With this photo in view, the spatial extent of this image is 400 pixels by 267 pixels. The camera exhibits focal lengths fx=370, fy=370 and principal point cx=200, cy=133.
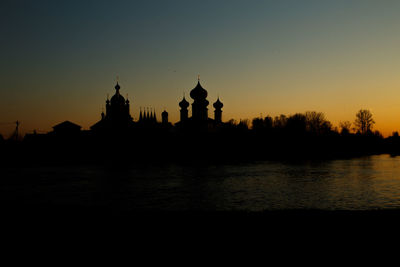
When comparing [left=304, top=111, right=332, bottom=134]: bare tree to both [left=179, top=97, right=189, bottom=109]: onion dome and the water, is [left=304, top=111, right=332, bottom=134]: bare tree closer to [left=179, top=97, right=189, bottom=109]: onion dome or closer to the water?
[left=179, top=97, right=189, bottom=109]: onion dome

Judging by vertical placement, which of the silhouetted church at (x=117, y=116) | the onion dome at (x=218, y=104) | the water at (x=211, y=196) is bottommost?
the water at (x=211, y=196)

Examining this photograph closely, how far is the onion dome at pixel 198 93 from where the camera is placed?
114125 mm

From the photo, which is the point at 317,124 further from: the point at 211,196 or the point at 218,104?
the point at 211,196

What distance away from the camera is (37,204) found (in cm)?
2100

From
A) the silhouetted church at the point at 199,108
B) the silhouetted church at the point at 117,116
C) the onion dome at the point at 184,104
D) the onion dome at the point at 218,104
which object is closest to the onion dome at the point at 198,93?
the silhouetted church at the point at 199,108

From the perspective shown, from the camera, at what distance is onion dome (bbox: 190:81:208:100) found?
114125 mm

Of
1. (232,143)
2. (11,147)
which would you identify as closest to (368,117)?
(232,143)

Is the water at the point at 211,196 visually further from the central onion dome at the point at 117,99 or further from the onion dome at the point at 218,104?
the onion dome at the point at 218,104

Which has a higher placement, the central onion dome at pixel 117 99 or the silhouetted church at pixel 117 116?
the central onion dome at pixel 117 99

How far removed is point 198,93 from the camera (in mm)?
114000

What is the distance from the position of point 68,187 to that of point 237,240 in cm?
2204

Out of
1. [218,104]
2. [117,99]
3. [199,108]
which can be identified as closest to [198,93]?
[199,108]

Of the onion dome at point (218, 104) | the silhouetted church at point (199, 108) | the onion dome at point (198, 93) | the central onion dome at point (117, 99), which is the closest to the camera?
the onion dome at point (198, 93)

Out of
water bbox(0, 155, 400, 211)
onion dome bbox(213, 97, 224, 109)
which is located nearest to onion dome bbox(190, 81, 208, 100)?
onion dome bbox(213, 97, 224, 109)
